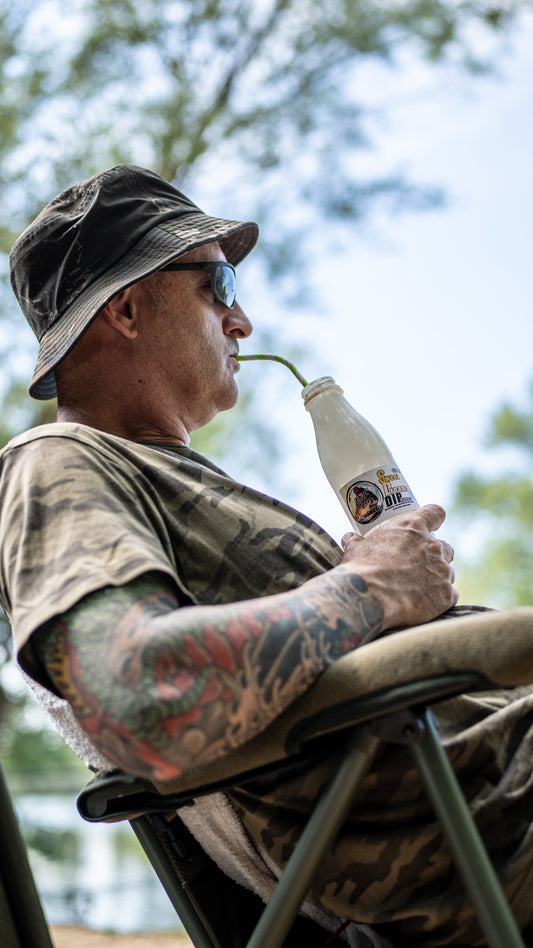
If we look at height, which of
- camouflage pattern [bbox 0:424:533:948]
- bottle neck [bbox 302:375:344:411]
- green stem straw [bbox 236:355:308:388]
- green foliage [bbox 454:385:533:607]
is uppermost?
bottle neck [bbox 302:375:344:411]

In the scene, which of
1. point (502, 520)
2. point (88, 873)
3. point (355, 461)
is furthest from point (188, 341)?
point (502, 520)

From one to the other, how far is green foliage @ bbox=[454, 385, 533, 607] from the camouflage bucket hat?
16.6 metres

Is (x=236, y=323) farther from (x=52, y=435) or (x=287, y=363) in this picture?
(x=52, y=435)

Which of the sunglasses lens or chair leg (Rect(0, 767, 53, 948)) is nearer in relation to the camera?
chair leg (Rect(0, 767, 53, 948))

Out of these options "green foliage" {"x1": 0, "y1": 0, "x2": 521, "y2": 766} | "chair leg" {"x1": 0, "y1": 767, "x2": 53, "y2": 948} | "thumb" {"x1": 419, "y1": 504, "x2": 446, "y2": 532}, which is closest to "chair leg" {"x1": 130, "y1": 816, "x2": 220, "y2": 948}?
"chair leg" {"x1": 0, "y1": 767, "x2": 53, "y2": 948}

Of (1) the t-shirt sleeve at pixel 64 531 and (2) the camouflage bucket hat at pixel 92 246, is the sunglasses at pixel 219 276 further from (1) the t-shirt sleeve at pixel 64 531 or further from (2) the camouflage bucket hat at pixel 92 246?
(1) the t-shirt sleeve at pixel 64 531

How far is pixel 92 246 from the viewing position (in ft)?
5.00

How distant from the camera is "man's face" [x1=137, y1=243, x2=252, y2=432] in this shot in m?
1.62

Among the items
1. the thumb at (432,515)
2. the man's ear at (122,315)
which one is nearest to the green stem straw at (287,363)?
the man's ear at (122,315)

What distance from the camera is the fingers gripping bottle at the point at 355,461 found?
1319 mm

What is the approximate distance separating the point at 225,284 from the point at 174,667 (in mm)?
1009

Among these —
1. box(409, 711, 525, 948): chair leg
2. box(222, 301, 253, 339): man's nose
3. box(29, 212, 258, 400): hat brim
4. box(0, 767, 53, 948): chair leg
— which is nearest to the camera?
box(409, 711, 525, 948): chair leg

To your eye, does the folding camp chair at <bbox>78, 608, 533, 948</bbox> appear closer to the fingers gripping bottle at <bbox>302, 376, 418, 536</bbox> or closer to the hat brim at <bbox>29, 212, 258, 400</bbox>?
the fingers gripping bottle at <bbox>302, 376, 418, 536</bbox>

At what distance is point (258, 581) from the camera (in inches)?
47.4
